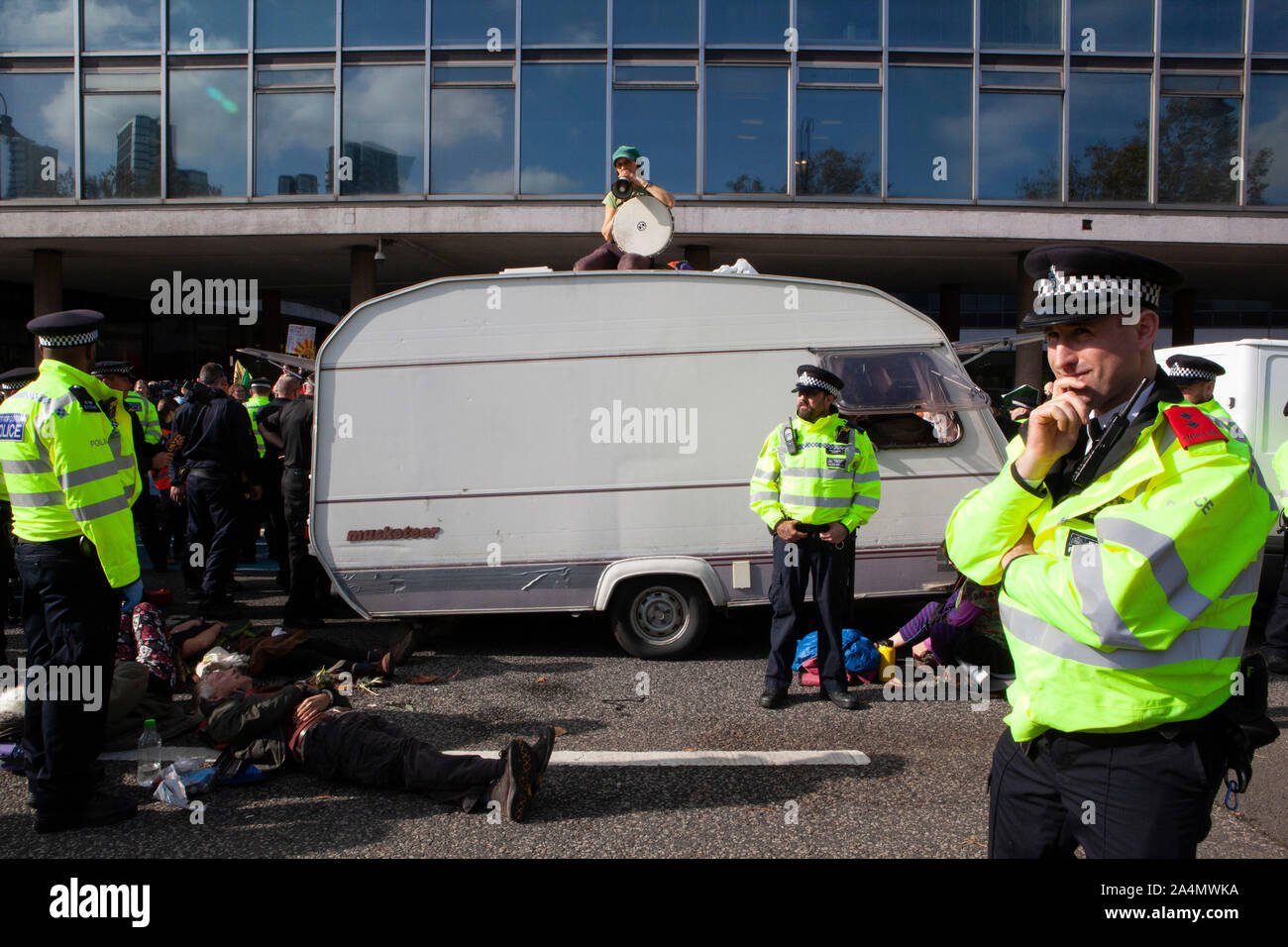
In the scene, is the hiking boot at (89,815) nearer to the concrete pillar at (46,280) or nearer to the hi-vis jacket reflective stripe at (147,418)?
the hi-vis jacket reflective stripe at (147,418)

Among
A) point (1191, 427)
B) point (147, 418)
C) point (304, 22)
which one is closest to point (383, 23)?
point (304, 22)

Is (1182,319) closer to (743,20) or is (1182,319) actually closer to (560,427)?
(743,20)

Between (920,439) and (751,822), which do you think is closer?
(751,822)

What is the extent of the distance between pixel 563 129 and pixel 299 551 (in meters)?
9.73

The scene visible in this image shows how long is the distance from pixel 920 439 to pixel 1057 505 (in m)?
4.70

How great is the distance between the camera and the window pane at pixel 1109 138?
14547mm

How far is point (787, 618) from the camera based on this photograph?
5.53m

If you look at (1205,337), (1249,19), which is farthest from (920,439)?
(1205,337)

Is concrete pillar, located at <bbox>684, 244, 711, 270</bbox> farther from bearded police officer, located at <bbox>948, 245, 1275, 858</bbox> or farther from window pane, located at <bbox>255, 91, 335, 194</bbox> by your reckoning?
bearded police officer, located at <bbox>948, 245, 1275, 858</bbox>

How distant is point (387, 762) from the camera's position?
4.17m

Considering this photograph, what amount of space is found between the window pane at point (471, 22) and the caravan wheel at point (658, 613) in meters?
11.5

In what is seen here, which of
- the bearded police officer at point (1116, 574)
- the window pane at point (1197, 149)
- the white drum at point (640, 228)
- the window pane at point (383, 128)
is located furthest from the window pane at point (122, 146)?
the window pane at point (1197, 149)

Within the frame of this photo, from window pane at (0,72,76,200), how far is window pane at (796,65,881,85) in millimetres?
12366

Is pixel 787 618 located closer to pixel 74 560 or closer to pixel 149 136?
pixel 74 560
